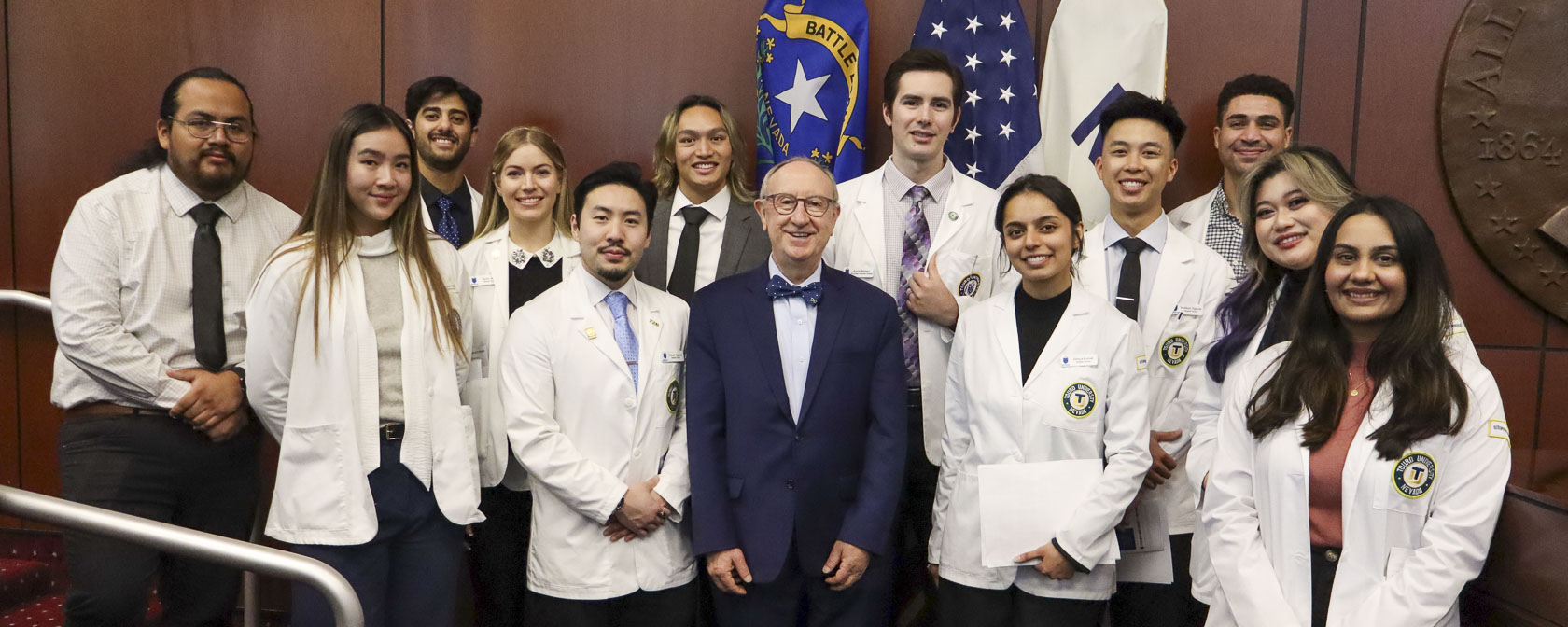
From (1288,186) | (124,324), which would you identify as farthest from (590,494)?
(1288,186)

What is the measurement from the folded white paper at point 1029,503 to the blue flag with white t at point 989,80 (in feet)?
4.82

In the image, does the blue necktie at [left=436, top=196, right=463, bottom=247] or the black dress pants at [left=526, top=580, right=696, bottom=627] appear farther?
the blue necktie at [left=436, top=196, right=463, bottom=247]

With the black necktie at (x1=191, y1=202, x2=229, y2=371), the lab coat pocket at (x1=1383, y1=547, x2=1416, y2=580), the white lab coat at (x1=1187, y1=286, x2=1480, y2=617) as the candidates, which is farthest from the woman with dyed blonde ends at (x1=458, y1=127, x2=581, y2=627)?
the lab coat pocket at (x1=1383, y1=547, x2=1416, y2=580)

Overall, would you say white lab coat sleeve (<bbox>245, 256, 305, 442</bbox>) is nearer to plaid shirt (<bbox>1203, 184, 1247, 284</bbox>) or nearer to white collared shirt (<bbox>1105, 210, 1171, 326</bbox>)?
white collared shirt (<bbox>1105, 210, 1171, 326</bbox>)

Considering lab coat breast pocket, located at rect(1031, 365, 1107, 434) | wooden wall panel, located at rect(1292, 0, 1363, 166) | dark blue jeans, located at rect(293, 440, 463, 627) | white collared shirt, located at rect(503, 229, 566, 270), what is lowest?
dark blue jeans, located at rect(293, 440, 463, 627)

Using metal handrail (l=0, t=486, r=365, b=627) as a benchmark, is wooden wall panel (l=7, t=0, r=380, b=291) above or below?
above

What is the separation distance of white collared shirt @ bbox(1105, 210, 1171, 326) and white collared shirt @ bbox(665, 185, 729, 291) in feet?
4.08

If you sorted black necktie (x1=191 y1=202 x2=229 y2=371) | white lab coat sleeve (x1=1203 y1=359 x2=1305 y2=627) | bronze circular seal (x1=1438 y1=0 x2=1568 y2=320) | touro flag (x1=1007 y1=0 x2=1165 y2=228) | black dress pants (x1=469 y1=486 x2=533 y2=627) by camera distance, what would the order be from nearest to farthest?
white lab coat sleeve (x1=1203 y1=359 x2=1305 y2=627)
black necktie (x1=191 y1=202 x2=229 y2=371)
black dress pants (x1=469 y1=486 x2=533 y2=627)
touro flag (x1=1007 y1=0 x2=1165 y2=228)
bronze circular seal (x1=1438 y1=0 x2=1568 y2=320)

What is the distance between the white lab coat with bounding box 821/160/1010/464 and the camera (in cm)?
319

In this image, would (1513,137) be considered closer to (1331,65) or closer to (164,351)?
(1331,65)

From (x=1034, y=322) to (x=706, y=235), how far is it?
48.6 inches

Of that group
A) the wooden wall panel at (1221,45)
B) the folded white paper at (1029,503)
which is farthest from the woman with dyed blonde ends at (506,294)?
the wooden wall panel at (1221,45)

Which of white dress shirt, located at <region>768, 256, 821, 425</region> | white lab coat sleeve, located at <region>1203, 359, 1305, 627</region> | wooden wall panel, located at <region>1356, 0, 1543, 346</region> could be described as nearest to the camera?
white lab coat sleeve, located at <region>1203, 359, 1305, 627</region>

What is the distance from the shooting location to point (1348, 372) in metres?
2.22
